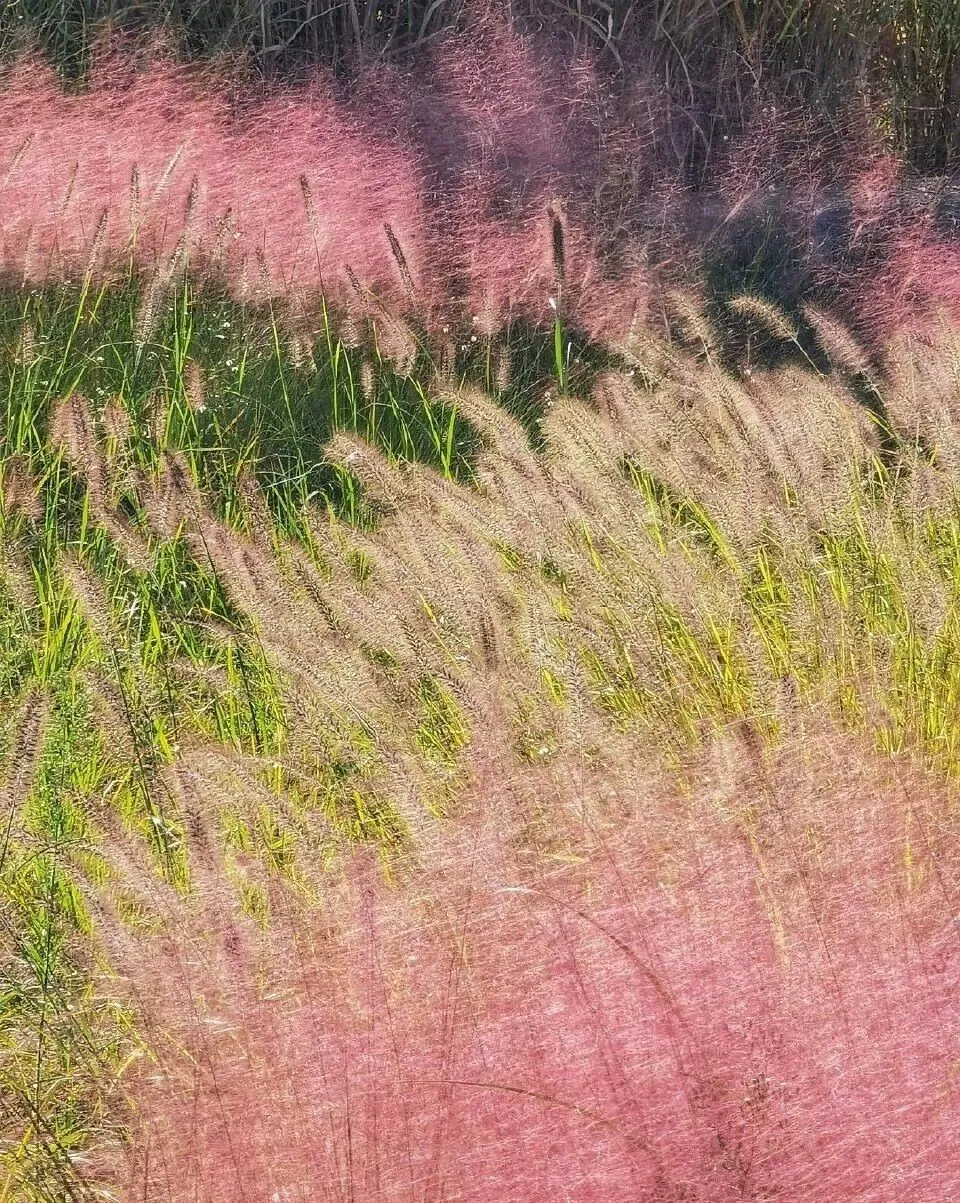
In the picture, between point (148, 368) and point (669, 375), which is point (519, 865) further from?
point (148, 368)

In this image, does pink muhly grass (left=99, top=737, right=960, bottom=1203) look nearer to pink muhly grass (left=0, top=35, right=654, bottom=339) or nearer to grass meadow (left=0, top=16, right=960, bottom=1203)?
grass meadow (left=0, top=16, right=960, bottom=1203)

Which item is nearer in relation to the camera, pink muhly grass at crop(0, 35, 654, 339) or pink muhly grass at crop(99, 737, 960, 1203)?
pink muhly grass at crop(99, 737, 960, 1203)

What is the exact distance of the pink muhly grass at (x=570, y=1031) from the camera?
3.80 ft

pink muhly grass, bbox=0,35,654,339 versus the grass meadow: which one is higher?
pink muhly grass, bbox=0,35,654,339

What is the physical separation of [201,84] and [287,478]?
4.19ft

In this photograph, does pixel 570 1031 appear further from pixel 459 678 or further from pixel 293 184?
pixel 293 184

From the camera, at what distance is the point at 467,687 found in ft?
5.11

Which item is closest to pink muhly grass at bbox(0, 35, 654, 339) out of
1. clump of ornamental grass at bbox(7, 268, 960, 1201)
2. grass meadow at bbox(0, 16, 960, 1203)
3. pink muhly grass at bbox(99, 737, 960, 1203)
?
grass meadow at bbox(0, 16, 960, 1203)

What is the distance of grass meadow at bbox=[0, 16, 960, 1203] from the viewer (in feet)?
3.90

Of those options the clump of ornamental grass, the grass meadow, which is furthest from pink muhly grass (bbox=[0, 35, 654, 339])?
the clump of ornamental grass

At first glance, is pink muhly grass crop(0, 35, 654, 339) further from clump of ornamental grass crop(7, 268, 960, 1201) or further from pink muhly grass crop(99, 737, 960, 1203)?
pink muhly grass crop(99, 737, 960, 1203)

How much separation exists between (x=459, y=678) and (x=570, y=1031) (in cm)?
55

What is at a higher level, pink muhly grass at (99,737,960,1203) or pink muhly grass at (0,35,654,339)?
pink muhly grass at (0,35,654,339)

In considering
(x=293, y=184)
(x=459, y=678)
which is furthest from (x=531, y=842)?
(x=293, y=184)
